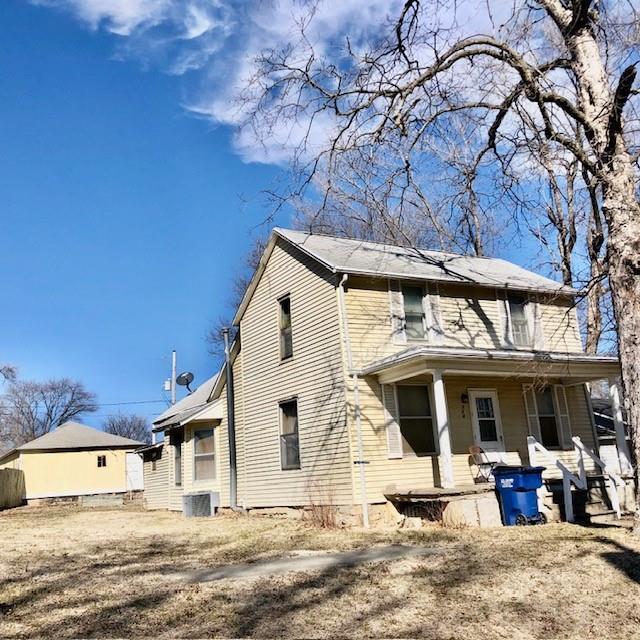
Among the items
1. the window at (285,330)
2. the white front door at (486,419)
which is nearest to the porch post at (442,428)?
the white front door at (486,419)

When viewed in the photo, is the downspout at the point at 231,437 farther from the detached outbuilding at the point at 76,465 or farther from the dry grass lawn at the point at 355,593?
the detached outbuilding at the point at 76,465

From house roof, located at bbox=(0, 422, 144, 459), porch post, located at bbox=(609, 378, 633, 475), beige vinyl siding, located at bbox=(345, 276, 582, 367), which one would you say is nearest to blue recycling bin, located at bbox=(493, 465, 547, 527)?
beige vinyl siding, located at bbox=(345, 276, 582, 367)

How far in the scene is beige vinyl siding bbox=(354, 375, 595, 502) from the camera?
12.1m

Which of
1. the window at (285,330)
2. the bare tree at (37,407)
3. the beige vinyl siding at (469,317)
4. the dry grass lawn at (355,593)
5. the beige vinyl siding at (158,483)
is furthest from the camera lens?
the bare tree at (37,407)

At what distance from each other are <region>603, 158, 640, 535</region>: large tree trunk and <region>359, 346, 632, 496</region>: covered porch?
3.15 meters

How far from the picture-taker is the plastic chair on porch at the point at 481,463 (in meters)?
12.8

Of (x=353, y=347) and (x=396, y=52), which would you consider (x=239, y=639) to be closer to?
(x=353, y=347)

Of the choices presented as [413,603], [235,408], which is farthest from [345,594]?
[235,408]

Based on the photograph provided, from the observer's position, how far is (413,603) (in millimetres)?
5422

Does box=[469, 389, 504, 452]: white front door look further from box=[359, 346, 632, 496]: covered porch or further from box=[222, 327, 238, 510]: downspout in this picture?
box=[222, 327, 238, 510]: downspout

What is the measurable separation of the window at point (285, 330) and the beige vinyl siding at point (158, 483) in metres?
7.91

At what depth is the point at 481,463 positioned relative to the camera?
42.3 ft

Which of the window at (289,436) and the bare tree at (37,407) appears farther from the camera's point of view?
the bare tree at (37,407)

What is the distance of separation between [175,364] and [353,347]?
26.2 m
